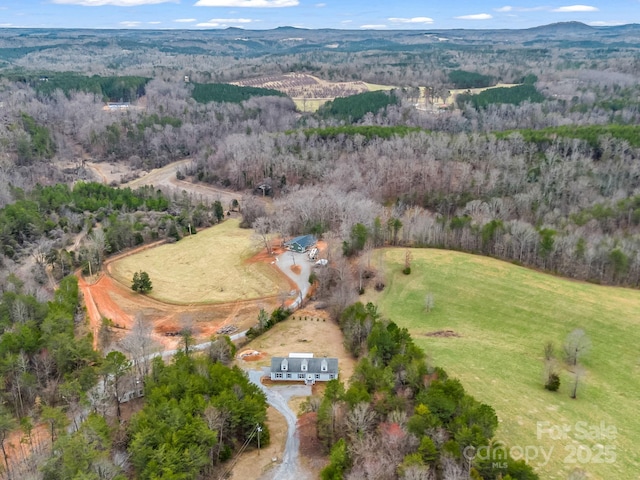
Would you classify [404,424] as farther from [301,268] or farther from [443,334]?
[301,268]

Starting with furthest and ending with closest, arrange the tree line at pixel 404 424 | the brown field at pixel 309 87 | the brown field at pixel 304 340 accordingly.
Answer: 1. the brown field at pixel 309 87
2. the brown field at pixel 304 340
3. the tree line at pixel 404 424

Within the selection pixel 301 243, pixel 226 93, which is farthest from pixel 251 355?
pixel 226 93

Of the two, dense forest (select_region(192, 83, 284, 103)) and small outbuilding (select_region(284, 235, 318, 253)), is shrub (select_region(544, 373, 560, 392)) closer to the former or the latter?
small outbuilding (select_region(284, 235, 318, 253))

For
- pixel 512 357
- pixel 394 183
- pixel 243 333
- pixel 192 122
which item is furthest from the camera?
pixel 192 122

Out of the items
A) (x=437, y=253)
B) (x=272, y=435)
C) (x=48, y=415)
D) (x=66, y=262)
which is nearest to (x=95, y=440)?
(x=48, y=415)

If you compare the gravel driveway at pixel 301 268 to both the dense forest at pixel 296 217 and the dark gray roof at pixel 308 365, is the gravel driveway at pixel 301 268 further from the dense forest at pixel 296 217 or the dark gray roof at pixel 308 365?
the dark gray roof at pixel 308 365

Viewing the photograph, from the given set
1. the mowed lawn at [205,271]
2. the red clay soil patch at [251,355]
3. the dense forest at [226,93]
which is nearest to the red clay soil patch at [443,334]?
the red clay soil patch at [251,355]

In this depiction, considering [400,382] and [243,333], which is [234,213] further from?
[400,382]
